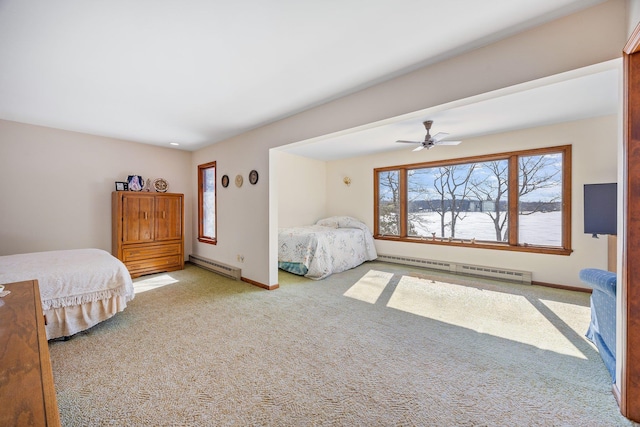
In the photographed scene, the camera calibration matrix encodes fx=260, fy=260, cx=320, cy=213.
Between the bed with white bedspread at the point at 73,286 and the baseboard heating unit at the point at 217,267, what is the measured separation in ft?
5.48

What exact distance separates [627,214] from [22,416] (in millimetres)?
2576

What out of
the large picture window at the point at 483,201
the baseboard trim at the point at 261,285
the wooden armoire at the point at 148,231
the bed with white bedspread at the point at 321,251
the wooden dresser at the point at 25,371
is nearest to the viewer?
the wooden dresser at the point at 25,371

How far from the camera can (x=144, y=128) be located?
3.91 meters

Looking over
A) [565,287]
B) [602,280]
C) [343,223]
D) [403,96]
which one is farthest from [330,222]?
[602,280]

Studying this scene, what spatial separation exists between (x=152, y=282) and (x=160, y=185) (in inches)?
72.1

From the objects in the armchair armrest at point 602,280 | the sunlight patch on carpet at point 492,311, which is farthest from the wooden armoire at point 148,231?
the armchair armrest at point 602,280

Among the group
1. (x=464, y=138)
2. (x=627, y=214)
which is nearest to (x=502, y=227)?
(x=464, y=138)

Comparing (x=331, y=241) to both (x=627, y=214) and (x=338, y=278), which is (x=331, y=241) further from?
(x=627, y=214)

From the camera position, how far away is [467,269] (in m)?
4.44

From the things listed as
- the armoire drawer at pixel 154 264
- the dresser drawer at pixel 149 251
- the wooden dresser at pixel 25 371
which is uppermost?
the wooden dresser at pixel 25 371

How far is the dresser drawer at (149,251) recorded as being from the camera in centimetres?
425

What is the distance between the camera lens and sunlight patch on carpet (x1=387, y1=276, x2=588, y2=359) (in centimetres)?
233

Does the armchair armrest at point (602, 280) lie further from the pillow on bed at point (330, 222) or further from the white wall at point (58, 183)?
the white wall at point (58, 183)

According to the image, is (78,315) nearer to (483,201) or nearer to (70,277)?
(70,277)
